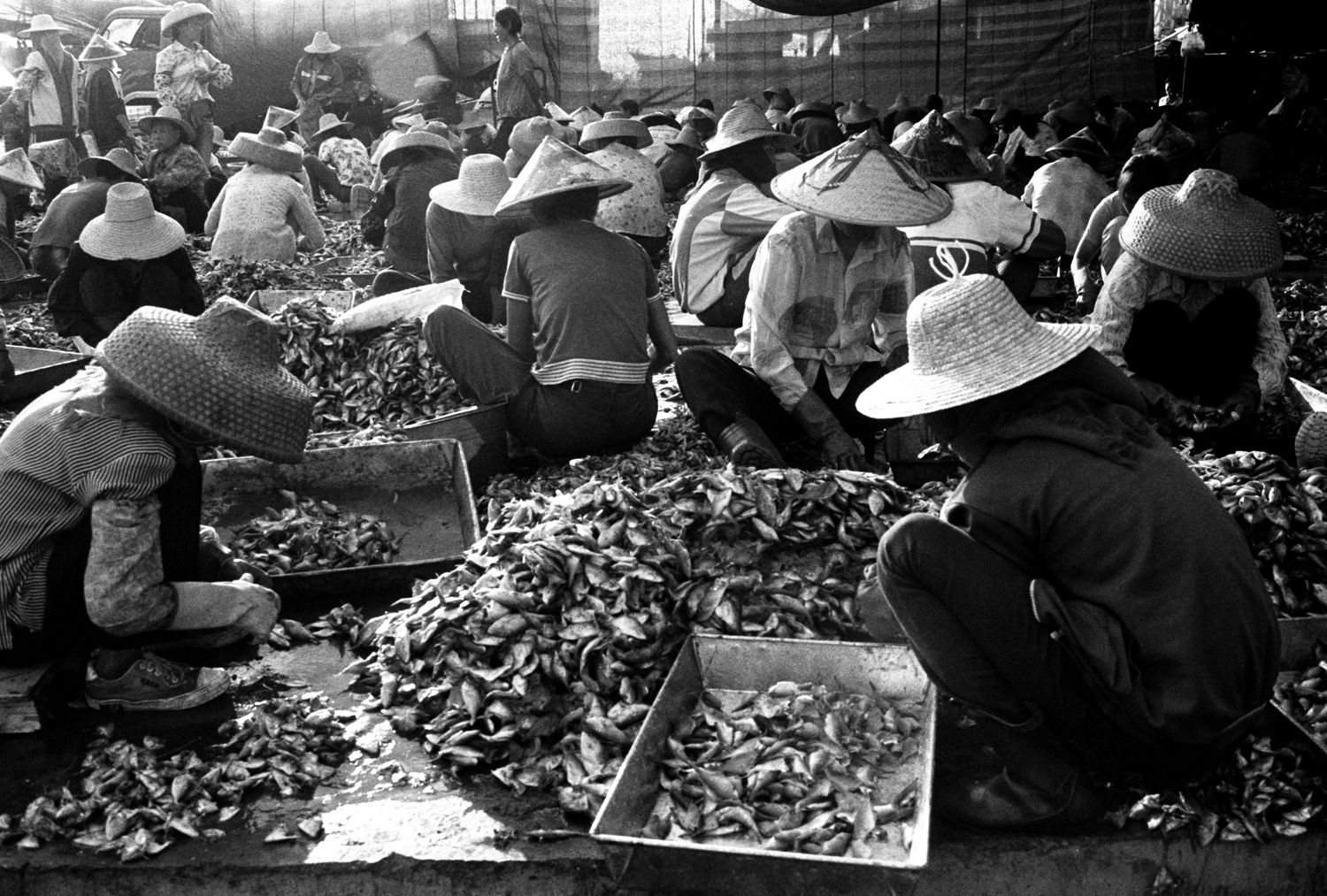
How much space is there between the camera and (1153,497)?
211cm

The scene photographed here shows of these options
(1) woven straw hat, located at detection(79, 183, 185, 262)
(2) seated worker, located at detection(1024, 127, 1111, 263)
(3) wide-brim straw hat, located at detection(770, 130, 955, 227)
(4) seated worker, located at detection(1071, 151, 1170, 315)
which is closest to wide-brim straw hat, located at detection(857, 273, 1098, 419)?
(3) wide-brim straw hat, located at detection(770, 130, 955, 227)

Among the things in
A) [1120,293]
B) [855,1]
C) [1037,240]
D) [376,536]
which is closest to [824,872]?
[376,536]

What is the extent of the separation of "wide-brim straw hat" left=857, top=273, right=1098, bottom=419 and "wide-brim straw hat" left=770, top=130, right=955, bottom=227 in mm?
1763

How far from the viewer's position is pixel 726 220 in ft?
18.6

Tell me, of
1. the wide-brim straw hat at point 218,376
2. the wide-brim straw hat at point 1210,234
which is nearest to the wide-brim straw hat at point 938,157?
the wide-brim straw hat at point 1210,234

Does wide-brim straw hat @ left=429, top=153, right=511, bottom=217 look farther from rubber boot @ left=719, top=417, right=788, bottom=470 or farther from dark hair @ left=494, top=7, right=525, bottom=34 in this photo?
dark hair @ left=494, top=7, right=525, bottom=34

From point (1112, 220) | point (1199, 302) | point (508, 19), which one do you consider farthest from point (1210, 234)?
point (508, 19)

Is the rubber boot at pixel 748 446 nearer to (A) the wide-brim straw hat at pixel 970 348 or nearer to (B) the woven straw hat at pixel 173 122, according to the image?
(A) the wide-brim straw hat at pixel 970 348

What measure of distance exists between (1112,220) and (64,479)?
5.03 m

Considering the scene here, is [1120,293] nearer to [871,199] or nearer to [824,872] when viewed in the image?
A: [871,199]

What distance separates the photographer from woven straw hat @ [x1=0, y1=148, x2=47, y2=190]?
1045cm

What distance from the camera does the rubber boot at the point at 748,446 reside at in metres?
4.23

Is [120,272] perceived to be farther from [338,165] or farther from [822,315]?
[338,165]

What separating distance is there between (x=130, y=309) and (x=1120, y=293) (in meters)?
4.58
